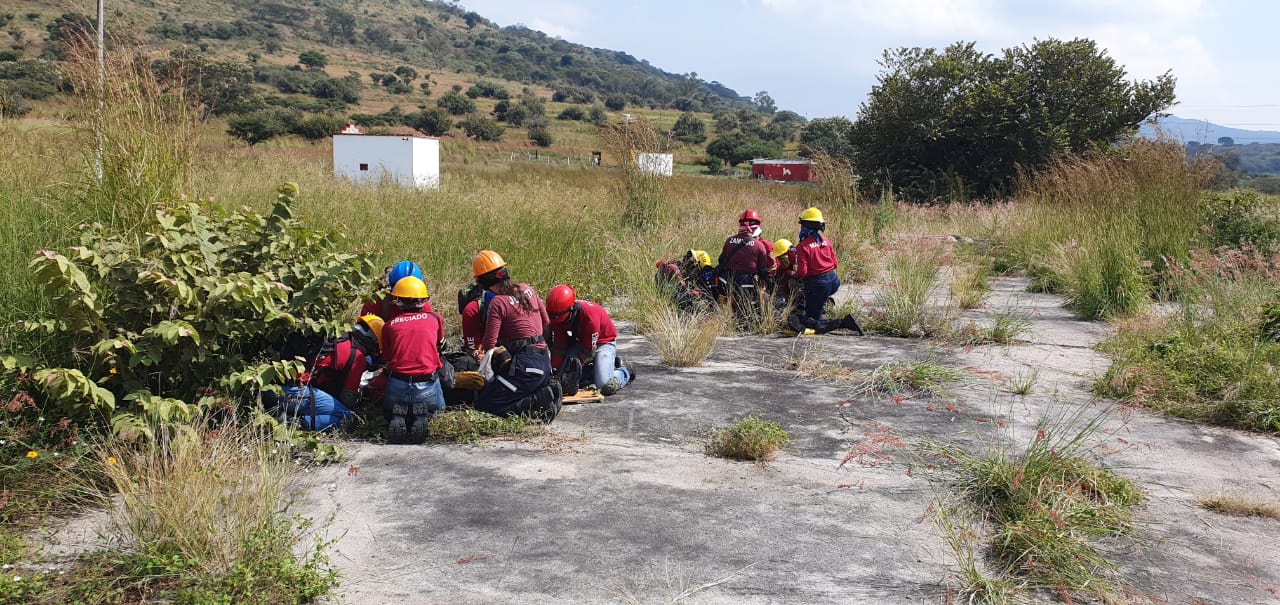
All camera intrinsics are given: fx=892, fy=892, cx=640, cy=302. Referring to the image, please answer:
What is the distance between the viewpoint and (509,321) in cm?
645

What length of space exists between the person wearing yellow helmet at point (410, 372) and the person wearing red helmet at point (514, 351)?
1.49 feet

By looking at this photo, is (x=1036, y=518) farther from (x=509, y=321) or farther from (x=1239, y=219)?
(x=1239, y=219)

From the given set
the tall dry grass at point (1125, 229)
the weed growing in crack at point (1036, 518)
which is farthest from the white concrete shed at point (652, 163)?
the weed growing in crack at point (1036, 518)

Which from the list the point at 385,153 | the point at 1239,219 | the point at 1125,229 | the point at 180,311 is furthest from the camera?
the point at 385,153

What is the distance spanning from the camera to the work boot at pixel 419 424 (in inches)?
222

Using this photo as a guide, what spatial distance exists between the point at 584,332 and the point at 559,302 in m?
0.32

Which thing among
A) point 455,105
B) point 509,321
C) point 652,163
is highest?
point 455,105

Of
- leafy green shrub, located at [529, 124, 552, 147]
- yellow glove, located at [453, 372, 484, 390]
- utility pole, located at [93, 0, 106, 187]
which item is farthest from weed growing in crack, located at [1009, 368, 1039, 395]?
leafy green shrub, located at [529, 124, 552, 147]

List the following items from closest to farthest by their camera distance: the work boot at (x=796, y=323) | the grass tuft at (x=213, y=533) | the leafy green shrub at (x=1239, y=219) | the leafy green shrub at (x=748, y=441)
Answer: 1. the grass tuft at (x=213, y=533)
2. the leafy green shrub at (x=748, y=441)
3. the work boot at (x=796, y=323)
4. the leafy green shrub at (x=1239, y=219)

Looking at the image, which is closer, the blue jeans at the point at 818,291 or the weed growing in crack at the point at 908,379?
the weed growing in crack at the point at 908,379

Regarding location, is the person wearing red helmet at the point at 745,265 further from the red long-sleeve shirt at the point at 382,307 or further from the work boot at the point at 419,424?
the work boot at the point at 419,424

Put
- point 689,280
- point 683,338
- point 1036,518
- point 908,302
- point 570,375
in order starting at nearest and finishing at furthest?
point 1036,518 < point 570,375 < point 683,338 < point 908,302 < point 689,280

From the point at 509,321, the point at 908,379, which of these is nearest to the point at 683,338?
the point at 908,379

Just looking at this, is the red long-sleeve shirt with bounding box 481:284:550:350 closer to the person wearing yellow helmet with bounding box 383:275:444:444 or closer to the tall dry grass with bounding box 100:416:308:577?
the person wearing yellow helmet with bounding box 383:275:444:444
